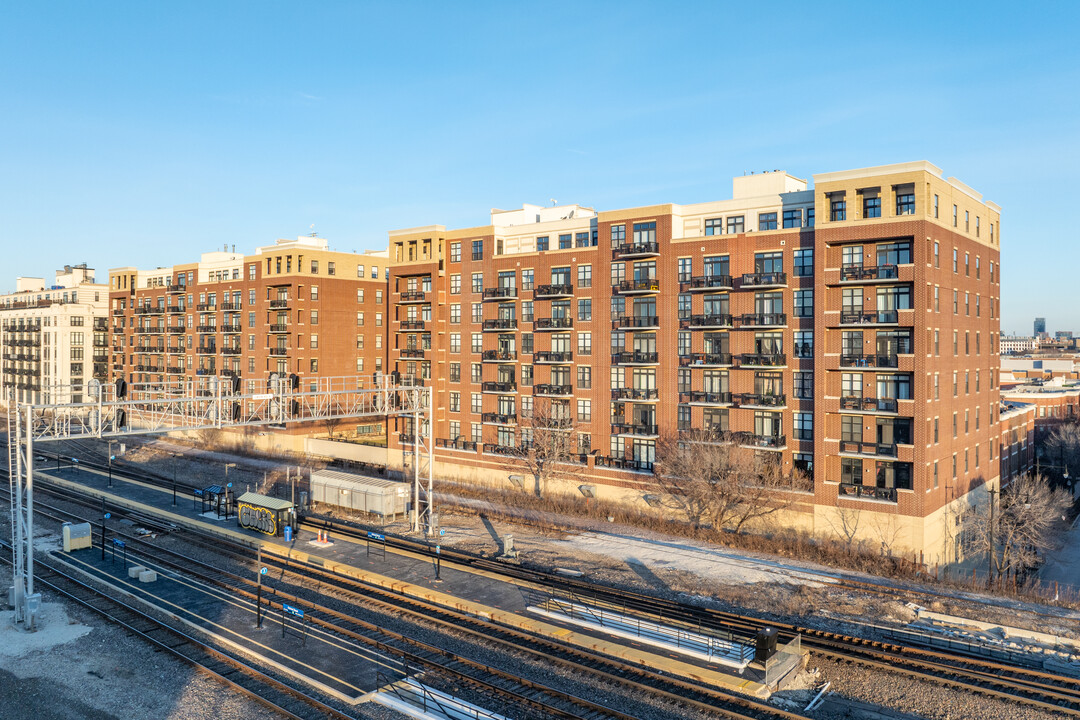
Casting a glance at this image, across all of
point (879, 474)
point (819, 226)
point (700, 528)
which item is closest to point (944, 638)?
point (879, 474)

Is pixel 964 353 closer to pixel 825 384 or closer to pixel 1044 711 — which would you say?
pixel 825 384

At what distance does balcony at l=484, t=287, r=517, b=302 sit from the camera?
6384cm

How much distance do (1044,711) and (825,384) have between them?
25.5 metres

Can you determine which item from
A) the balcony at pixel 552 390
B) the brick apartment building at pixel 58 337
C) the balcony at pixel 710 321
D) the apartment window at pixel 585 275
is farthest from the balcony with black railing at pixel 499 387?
the brick apartment building at pixel 58 337

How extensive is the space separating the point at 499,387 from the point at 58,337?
3385 inches

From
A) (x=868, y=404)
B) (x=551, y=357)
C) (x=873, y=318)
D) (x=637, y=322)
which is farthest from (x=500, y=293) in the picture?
(x=868, y=404)

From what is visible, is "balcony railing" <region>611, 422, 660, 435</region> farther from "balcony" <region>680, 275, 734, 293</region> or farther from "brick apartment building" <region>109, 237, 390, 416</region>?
"brick apartment building" <region>109, 237, 390, 416</region>

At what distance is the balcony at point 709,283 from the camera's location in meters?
52.1

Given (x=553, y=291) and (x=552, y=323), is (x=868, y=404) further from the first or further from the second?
(x=553, y=291)

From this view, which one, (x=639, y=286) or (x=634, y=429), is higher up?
(x=639, y=286)

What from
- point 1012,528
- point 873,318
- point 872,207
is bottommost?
point 1012,528

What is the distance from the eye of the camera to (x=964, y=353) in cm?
5081

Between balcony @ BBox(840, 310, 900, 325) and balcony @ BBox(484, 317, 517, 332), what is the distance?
28.0m

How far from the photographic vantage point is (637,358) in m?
56.7
